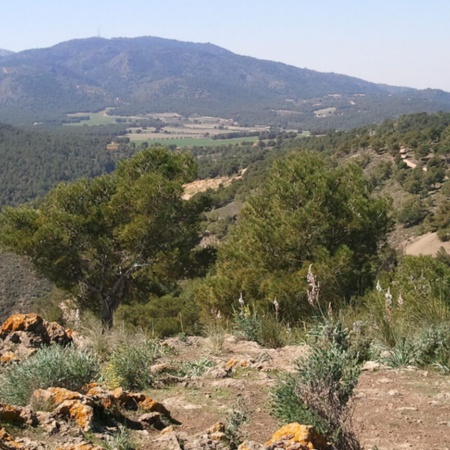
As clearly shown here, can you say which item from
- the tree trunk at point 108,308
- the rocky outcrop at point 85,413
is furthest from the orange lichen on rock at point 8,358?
the tree trunk at point 108,308

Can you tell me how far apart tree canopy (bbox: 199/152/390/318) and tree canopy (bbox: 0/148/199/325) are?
1.29 m

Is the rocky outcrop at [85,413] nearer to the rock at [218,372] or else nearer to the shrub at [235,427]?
the shrub at [235,427]

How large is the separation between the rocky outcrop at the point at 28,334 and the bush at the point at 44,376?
1.64 meters

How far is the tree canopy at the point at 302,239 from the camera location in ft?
31.8

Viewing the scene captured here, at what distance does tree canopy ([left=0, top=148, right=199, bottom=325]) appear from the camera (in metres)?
11.2

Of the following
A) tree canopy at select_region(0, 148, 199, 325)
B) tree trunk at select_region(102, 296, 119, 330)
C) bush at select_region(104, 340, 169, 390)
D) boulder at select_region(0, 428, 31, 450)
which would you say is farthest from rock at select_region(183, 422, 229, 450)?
tree trunk at select_region(102, 296, 119, 330)

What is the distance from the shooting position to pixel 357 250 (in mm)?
11086

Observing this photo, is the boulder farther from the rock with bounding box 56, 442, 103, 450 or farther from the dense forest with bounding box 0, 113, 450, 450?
the dense forest with bounding box 0, 113, 450, 450

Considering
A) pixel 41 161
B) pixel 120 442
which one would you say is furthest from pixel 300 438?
pixel 41 161

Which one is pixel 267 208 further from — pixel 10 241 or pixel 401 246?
pixel 401 246

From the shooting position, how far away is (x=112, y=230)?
11.8 metres

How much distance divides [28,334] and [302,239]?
5.95 meters

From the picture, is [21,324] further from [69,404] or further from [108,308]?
[108,308]

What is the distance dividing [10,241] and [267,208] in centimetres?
545
